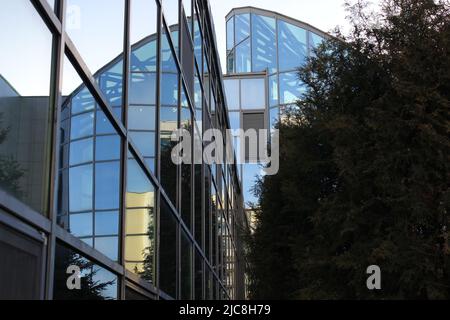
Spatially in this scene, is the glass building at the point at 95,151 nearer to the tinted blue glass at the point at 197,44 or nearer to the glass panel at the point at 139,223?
the glass panel at the point at 139,223

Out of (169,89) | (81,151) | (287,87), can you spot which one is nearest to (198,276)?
(169,89)

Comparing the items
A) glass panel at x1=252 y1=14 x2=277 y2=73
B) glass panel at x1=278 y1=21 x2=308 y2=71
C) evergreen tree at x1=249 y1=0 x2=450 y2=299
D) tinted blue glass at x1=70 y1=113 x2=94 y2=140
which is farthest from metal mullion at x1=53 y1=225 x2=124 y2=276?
glass panel at x1=252 y1=14 x2=277 y2=73

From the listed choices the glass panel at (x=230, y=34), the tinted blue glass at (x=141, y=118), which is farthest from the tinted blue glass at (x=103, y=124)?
the glass panel at (x=230, y=34)

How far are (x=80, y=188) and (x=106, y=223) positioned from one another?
1023mm

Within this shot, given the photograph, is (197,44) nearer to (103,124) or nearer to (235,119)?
(103,124)

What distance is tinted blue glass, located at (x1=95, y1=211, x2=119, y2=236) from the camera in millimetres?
6152

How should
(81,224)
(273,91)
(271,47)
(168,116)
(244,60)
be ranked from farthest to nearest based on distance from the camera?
1. (244,60)
2. (271,47)
3. (273,91)
4. (168,116)
5. (81,224)

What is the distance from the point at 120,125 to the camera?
7.00 metres

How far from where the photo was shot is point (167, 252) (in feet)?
32.2

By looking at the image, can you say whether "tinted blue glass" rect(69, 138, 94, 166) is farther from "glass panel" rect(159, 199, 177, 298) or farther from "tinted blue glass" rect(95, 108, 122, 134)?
"glass panel" rect(159, 199, 177, 298)

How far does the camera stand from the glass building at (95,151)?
161 inches

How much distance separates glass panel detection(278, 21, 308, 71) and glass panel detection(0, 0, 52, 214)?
32.1 m

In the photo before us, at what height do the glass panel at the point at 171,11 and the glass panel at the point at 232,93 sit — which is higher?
the glass panel at the point at 232,93

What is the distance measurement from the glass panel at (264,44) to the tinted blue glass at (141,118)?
28.0 metres
